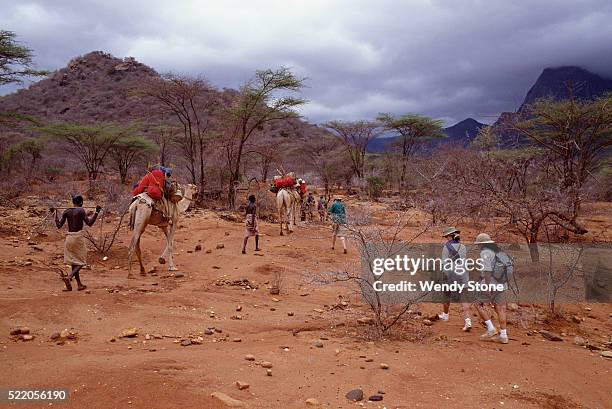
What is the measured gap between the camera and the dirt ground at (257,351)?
4.29 m

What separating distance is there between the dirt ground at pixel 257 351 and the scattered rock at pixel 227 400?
0.04 m

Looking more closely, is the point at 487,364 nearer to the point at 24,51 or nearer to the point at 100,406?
the point at 100,406

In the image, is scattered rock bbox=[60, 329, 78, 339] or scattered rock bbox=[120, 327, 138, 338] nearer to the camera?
scattered rock bbox=[60, 329, 78, 339]

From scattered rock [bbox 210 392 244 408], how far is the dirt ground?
4 cm

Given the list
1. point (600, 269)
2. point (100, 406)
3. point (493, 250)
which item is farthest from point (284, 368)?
point (600, 269)

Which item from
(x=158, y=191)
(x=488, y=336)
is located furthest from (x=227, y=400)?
(x=158, y=191)

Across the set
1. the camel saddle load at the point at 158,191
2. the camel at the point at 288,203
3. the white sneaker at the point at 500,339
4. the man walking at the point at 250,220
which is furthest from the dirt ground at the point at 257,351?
the camel at the point at 288,203

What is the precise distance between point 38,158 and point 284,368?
108 ft

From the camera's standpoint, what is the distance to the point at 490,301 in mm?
6566

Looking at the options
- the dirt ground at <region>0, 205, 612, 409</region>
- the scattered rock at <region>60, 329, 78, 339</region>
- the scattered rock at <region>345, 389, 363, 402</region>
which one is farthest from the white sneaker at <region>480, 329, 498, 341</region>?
the scattered rock at <region>60, 329, 78, 339</region>

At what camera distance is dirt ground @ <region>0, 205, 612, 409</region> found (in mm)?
4293

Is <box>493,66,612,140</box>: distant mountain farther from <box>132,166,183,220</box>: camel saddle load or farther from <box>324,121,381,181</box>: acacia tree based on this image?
<box>324,121,381,181</box>: acacia tree

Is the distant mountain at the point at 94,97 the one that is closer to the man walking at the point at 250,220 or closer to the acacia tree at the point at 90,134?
the acacia tree at the point at 90,134

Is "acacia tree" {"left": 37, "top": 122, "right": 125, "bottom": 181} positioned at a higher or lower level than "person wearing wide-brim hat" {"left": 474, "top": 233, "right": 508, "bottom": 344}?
higher
